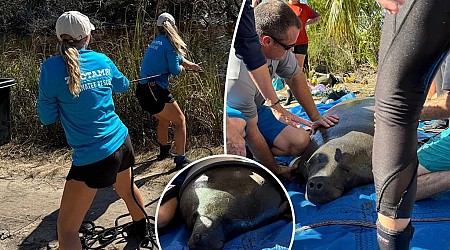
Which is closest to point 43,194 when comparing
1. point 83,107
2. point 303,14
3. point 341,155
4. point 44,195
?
point 44,195

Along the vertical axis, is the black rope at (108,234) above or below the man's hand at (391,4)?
below

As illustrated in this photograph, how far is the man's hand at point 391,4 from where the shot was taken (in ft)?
4.39

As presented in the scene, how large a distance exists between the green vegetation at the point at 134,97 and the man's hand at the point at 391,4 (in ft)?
10.3

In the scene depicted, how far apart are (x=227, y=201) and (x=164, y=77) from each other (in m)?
2.93

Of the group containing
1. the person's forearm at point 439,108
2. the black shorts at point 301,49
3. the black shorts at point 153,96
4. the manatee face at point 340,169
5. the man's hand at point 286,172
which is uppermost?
the black shorts at point 301,49

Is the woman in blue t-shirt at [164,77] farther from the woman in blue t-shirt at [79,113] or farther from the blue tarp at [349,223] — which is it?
the blue tarp at [349,223]

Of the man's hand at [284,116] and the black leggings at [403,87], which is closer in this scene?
the black leggings at [403,87]

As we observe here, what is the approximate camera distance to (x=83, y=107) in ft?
8.67

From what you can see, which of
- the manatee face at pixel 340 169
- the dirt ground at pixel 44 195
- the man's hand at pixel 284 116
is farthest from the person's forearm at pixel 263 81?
the dirt ground at pixel 44 195

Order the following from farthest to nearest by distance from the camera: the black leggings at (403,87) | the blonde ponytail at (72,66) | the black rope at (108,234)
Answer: the black rope at (108,234) → the blonde ponytail at (72,66) → the black leggings at (403,87)

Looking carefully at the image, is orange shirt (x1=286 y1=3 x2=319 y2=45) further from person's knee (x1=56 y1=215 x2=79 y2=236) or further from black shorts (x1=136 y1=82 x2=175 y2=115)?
black shorts (x1=136 y1=82 x2=175 y2=115)

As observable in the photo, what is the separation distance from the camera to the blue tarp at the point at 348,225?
1861 millimetres

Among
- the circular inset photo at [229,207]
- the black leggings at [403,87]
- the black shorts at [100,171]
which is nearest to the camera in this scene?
the black leggings at [403,87]

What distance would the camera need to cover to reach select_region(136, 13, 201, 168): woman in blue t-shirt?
434 cm
